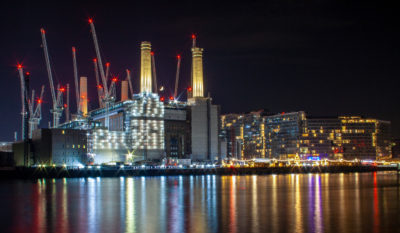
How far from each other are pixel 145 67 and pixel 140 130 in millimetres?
17109

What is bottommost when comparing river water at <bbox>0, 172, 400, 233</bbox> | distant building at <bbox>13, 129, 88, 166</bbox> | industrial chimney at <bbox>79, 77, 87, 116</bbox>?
river water at <bbox>0, 172, 400, 233</bbox>

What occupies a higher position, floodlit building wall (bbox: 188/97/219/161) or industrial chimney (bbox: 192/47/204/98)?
industrial chimney (bbox: 192/47/204/98)

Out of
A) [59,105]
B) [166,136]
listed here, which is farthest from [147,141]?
[59,105]

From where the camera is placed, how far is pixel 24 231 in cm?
3153

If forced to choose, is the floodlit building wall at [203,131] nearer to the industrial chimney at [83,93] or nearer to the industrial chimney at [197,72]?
the industrial chimney at [197,72]

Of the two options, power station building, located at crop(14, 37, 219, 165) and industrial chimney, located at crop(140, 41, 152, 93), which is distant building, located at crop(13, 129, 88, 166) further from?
industrial chimney, located at crop(140, 41, 152, 93)

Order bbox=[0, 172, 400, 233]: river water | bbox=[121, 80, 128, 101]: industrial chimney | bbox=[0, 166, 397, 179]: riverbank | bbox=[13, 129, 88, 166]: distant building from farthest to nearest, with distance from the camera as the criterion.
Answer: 1. bbox=[121, 80, 128, 101]: industrial chimney
2. bbox=[13, 129, 88, 166]: distant building
3. bbox=[0, 166, 397, 179]: riverbank
4. bbox=[0, 172, 400, 233]: river water

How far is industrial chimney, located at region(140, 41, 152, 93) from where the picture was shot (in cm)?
14262

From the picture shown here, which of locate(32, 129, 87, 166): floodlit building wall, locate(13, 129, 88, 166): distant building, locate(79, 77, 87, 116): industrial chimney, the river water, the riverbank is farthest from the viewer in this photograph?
locate(79, 77, 87, 116): industrial chimney

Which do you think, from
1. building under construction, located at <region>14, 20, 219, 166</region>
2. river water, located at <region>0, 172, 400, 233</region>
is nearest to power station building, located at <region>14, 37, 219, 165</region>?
building under construction, located at <region>14, 20, 219, 166</region>

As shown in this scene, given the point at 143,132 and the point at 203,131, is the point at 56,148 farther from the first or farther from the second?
the point at 203,131

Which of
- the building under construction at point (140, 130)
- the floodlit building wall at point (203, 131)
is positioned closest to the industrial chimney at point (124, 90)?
the building under construction at point (140, 130)

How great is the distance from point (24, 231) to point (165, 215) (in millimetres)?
10637

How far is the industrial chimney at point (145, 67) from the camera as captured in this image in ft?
468
